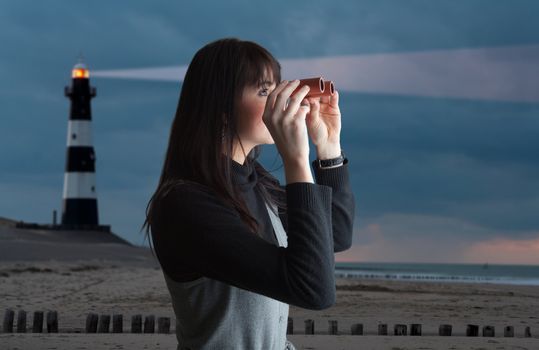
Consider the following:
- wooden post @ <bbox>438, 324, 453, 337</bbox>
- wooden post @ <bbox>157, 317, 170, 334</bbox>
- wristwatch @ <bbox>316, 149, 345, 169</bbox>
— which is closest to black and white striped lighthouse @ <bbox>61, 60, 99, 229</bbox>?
wooden post @ <bbox>157, 317, 170, 334</bbox>

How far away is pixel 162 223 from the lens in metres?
2.35

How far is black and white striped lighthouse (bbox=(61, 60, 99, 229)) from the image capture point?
42.4 m

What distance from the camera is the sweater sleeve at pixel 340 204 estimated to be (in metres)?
2.79

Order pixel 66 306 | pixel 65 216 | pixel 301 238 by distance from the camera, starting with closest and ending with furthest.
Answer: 1. pixel 301 238
2. pixel 66 306
3. pixel 65 216

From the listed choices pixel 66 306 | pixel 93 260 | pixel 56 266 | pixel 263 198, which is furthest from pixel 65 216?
pixel 263 198

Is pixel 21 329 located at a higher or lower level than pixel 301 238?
lower

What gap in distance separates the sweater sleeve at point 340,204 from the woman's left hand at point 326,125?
8 centimetres

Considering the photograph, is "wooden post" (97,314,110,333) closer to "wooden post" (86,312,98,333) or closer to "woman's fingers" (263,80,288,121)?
"wooden post" (86,312,98,333)

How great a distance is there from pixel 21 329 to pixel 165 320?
1.98 metres

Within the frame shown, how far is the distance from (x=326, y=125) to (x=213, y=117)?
56 cm

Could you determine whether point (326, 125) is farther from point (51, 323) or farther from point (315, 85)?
point (51, 323)

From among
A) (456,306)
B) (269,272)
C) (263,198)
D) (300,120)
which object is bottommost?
(456,306)

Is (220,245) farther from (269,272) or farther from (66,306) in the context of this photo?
(66,306)

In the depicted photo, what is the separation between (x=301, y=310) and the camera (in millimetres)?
14883
